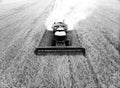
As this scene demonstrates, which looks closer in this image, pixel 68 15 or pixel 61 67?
pixel 61 67

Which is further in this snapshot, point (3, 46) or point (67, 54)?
point (3, 46)

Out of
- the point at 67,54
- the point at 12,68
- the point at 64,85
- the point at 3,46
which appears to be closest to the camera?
the point at 64,85

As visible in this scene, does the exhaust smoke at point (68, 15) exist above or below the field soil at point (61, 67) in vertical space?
above

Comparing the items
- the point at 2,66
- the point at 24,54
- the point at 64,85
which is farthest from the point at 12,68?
the point at 64,85

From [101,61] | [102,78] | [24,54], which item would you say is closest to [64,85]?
[102,78]

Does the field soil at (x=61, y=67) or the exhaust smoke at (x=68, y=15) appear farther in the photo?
the exhaust smoke at (x=68, y=15)

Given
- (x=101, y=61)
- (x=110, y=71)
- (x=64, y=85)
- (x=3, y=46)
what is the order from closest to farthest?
(x=64, y=85) → (x=110, y=71) → (x=101, y=61) → (x=3, y=46)

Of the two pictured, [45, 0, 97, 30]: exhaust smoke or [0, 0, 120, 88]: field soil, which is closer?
[0, 0, 120, 88]: field soil

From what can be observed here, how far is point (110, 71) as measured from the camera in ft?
11.3

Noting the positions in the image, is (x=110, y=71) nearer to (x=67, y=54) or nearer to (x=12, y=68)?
(x=67, y=54)

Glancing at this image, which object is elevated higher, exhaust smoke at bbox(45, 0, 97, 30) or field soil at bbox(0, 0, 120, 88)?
exhaust smoke at bbox(45, 0, 97, 30)

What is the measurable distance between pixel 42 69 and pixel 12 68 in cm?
106

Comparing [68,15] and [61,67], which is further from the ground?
[68,15]

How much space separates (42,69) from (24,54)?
135 centimetres
